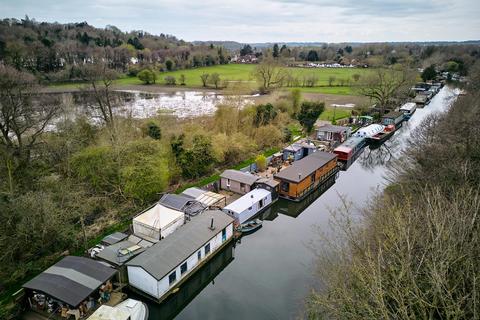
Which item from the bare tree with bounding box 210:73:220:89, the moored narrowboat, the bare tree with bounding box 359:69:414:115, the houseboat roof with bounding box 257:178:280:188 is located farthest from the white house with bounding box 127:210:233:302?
the bare tree with bounding box 210:73:220:89

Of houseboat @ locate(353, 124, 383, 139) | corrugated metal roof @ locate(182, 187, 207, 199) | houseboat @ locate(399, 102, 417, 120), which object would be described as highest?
houseboat @ locate(399, 102, 417, 120)

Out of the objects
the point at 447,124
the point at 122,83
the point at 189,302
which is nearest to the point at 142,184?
the point at 189,302

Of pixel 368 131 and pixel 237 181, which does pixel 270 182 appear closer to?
pixel 237 181

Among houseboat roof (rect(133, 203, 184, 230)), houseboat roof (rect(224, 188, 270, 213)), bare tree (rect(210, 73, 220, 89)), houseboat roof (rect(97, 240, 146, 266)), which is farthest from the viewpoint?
bare tree (rect(210, 73, 220, 89))

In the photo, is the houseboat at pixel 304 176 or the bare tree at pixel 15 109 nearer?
the bare tree at pixel 15 109

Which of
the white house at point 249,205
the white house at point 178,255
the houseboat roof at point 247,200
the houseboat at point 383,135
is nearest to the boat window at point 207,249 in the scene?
the white house at point 178,255

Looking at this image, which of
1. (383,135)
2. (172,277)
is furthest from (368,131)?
(172,277)

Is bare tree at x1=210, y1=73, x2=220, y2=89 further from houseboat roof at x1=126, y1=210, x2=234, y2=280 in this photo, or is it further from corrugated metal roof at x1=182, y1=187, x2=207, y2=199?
houseboat roof at x1=126, y1=210, x2=234, y2=280

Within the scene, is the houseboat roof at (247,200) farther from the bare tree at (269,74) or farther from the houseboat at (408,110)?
the bare tree at (269,74)
